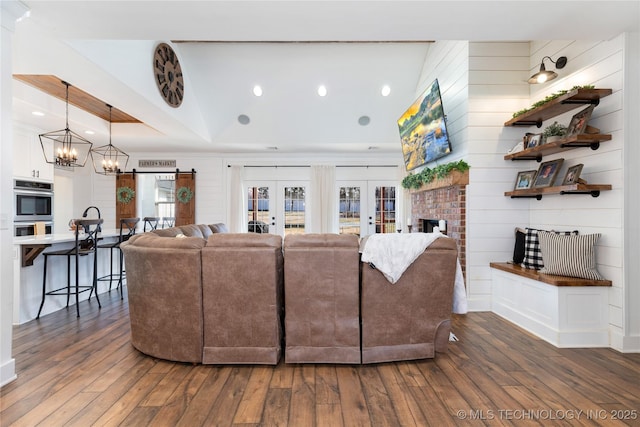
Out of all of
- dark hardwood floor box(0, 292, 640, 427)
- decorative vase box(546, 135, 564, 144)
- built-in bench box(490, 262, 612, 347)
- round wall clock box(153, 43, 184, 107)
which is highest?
round wall clock box(153, 43, 184, 107)

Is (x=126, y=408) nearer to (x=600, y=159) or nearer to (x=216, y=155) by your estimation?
(x=600, y=159)

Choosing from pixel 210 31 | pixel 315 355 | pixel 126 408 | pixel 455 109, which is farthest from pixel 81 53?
pixel 455 109

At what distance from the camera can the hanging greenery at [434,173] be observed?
12.9 ft

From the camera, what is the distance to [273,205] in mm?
7980

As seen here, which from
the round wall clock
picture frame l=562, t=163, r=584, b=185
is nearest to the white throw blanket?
picture frame l=562, t=163, r=584, b=185

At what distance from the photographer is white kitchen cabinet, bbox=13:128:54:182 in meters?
5.39

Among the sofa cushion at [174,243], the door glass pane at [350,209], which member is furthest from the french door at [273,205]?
the sofa cushion at [174,243]

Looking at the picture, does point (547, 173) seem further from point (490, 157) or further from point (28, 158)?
point (28, 158)

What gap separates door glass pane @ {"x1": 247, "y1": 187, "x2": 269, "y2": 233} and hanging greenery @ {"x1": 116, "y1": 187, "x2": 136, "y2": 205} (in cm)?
272

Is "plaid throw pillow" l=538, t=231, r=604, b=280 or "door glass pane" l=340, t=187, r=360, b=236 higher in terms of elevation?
"door glass pane" l=340, t=187, r=360, b=236

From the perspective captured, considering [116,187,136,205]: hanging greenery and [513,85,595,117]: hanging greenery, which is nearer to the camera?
[513,85,595,117]: hanging greenery

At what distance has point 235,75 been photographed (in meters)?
5.93

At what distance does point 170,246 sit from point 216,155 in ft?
18.7

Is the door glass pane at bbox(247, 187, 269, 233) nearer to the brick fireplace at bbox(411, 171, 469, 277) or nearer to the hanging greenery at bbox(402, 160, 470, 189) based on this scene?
the hanging greenery at bbox(402, 160, 470, 189)
